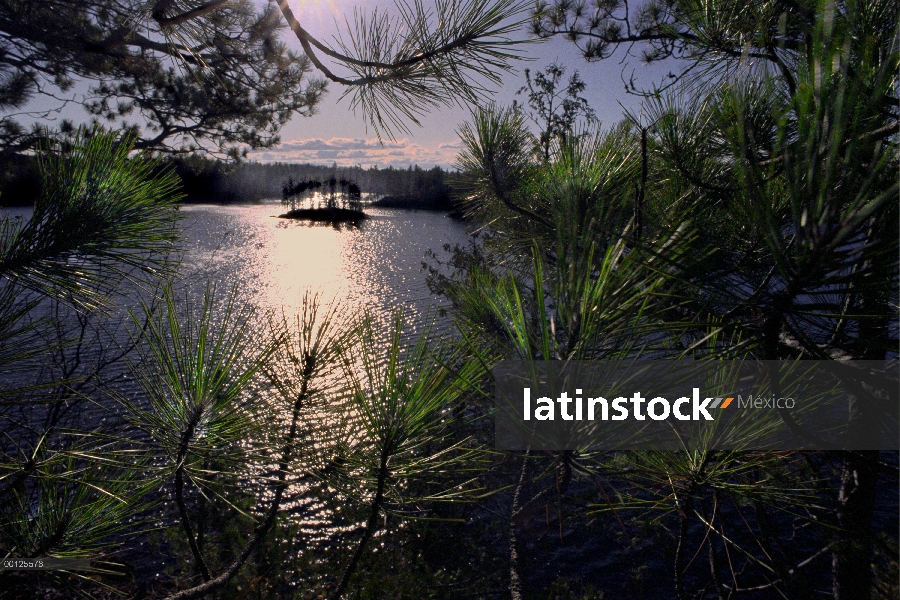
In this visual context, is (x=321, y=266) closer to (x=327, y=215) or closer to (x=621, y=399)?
(x=621, y=399)

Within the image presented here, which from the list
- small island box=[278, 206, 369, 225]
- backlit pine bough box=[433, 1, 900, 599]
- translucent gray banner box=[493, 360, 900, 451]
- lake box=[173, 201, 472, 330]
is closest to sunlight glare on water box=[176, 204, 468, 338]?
lake box=[173, 201, 472, 330]

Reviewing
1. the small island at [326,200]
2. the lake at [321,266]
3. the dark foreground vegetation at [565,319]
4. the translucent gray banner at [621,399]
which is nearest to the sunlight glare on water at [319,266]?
the lake at [321,266]

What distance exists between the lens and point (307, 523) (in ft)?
20.6

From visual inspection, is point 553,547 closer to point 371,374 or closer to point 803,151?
point 371,374

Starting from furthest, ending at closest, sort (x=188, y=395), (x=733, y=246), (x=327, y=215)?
(x=327, y=215)
(x=733, y=246)
(x=188, y=395)

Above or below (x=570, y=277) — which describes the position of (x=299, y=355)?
below

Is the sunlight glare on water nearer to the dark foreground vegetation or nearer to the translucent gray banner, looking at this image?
the dark foreground vegetation

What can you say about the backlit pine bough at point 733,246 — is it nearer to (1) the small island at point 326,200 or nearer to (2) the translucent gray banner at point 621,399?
(2) the translucent gray banner at point 621,399

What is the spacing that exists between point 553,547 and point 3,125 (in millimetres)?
6159

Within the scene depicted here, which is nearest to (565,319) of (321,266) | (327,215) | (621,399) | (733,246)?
(621,399)

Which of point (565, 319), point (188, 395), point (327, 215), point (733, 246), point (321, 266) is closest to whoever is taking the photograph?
point (565, 319)

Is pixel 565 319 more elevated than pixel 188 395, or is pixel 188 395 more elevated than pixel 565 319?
pixel 565 319

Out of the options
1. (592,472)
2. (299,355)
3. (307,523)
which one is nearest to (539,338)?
(592,472)

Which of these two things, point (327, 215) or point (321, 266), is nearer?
point (321, 266)
